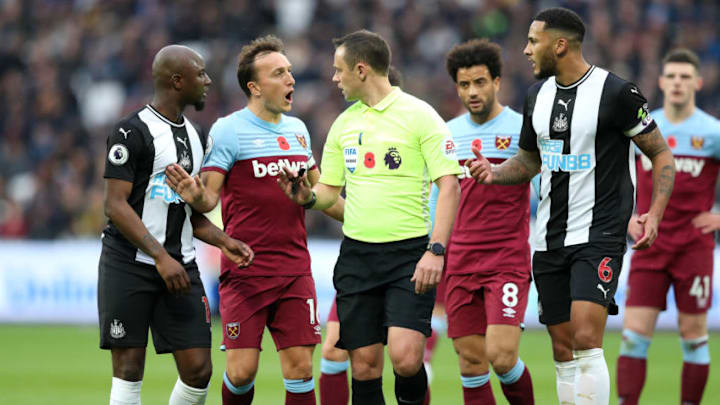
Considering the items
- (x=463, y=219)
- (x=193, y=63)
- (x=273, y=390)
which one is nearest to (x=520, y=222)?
(x=463, y=219)

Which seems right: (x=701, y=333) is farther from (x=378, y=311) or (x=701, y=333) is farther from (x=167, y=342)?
(x=167, y=342)

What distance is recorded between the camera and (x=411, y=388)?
6664 millimetres

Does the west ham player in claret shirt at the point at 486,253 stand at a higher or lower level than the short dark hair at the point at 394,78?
lower

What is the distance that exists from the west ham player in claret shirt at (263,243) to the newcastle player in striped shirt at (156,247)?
0.34m

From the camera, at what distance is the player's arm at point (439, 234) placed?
253 inches

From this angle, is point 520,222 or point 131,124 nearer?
point 131,124

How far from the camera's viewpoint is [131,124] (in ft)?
21.5

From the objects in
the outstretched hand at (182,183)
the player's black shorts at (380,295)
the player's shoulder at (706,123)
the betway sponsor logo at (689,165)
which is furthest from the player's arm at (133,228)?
the player's shoulder at (706,123)

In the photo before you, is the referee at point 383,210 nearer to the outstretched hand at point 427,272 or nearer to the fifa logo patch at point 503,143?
the outstretched hand at point 427,272

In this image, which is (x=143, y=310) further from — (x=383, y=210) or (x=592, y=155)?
(x=592, y=155)

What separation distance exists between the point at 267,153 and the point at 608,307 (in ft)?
7.93

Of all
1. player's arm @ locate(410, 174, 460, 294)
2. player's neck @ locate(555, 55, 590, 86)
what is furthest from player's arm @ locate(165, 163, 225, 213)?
Result: player's neck @ locate(555, 55, 590, 86)

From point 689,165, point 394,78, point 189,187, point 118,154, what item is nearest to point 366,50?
point 189,187

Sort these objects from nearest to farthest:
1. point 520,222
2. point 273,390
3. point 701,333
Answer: point 520,222 → point 701,333 → point 273,390
